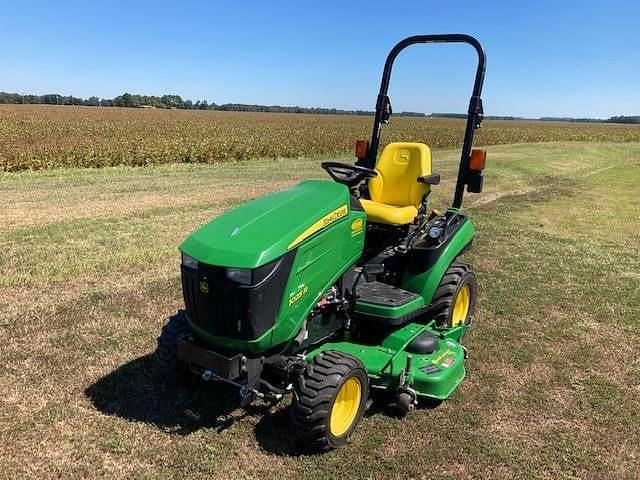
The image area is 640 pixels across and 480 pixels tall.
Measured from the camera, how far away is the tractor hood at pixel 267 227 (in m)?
2.82

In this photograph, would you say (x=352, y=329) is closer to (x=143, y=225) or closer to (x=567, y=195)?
(x=143, y=225)

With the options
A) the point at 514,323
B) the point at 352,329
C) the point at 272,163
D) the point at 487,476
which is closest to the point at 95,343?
the point at 352,329

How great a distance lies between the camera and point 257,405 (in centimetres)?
351

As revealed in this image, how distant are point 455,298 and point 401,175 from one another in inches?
45.8

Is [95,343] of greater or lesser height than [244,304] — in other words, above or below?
below

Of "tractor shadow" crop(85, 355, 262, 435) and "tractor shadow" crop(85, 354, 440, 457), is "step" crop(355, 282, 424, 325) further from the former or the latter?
"tractor shadow" crop(85, 355, 262, 435)

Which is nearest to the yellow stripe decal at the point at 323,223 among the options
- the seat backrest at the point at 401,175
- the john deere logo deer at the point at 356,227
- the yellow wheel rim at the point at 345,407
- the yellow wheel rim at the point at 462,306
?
the john deere logo deer at the point at 356,227

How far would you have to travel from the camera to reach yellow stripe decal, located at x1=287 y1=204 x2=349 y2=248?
118 inches

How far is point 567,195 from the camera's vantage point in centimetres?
1274

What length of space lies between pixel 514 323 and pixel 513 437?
1942 mm

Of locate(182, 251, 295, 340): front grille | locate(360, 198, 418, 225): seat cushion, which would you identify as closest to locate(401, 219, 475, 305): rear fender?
locate(360, 198, 418, 225): seat cushion

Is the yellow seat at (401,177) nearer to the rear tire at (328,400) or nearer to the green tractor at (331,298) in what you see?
the green tractor at (331,298)

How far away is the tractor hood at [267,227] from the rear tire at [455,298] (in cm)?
129

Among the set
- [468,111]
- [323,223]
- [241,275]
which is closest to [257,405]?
[241,275]
